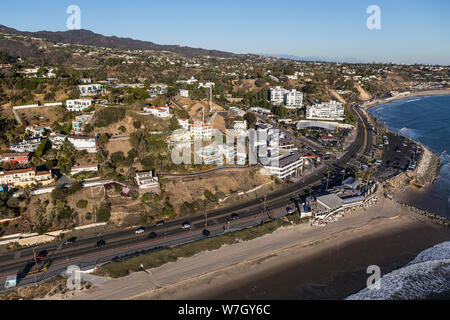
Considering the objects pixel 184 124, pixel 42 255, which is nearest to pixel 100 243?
pixel 42 255

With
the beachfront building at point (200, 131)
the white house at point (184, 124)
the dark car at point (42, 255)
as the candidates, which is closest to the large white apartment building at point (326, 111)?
the beachfront building at point (200, 131)

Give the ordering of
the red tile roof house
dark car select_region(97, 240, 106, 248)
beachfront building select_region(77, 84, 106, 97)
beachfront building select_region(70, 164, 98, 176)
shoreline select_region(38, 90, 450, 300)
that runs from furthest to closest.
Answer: beachfront building select_region(77, 84, 106, 97) < beachfront building select_region(70, 164, 98, 176) < the red tile roof house < dark car select_region(97, 240, 106, 248) < shoreline select_region(38, 90, 450, 300)

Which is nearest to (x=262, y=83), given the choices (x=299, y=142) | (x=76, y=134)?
(x=299, y=142)

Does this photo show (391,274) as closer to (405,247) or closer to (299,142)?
(405,247)

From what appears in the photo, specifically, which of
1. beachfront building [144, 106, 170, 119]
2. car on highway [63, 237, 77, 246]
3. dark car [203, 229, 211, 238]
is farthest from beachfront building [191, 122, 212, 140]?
car on highway [63, 237, 77, 246]

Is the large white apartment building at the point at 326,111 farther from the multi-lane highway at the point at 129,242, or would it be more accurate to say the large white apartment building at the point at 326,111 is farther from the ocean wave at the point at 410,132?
the multi-lane highway at the point at 129,242

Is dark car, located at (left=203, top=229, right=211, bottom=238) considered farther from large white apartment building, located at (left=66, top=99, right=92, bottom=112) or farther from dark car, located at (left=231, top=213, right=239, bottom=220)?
large white apartment building, located at (left=66, top=99, right=92, bottom=112)
